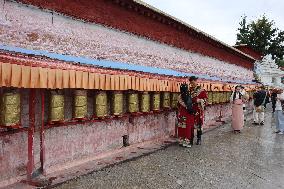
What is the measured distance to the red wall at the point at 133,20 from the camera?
23.4 feet

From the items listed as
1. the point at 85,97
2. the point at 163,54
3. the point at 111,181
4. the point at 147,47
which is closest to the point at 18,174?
the point at 111,181

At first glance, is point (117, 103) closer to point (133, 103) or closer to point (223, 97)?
point (133, 103)

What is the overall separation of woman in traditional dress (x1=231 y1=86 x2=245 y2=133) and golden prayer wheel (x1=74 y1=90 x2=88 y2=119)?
24.9 feet

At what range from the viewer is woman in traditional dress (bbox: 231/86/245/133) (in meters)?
12.4

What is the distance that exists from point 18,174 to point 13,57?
1.98 m

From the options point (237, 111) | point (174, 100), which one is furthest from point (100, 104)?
point (237, 111)

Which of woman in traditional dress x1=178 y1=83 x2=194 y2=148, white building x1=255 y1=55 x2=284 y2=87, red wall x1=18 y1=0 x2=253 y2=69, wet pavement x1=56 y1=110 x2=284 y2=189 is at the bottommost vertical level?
wet pavement x1=56 y1=110 x2=284 y2=189

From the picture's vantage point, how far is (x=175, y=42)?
12.2 meters

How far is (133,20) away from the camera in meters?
9.42

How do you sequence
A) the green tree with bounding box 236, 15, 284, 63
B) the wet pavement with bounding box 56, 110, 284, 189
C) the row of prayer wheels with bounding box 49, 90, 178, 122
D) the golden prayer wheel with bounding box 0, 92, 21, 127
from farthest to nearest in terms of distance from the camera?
the green tree with bounding box 236, 15, 284, 63 < the row of prayer wheels with bounding box 49, 90, 178, 122 < the wet pavement with bounding box 56, 110, 284, 189 < the golden prayer wheel with bounding box 0, 92, 21, 127

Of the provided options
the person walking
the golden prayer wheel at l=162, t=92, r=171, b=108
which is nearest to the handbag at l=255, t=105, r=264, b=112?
the person walking

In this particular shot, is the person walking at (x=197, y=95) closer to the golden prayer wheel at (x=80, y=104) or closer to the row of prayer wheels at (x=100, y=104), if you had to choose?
the row of prayer wheels at (x=100, y=104)

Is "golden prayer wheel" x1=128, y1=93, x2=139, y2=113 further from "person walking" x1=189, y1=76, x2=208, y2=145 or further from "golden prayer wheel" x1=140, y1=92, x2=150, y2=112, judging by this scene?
"person walking" x1=189, y1=76, x2=208, y2=145

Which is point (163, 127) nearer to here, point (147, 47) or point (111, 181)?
point (147, 47)
